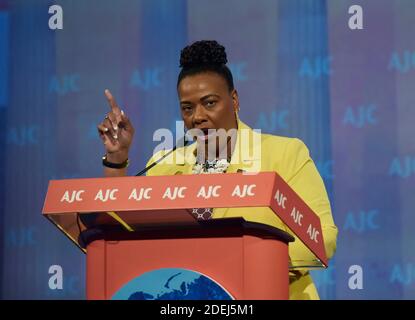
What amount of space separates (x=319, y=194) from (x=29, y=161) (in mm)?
2081

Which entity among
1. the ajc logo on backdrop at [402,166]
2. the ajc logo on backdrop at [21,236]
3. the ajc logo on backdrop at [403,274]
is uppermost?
the ajc logo on backdrop at [402,166]

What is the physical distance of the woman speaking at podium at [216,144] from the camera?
2312mm

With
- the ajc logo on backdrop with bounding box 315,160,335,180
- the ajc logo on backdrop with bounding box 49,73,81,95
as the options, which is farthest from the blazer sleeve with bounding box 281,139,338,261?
the ajc logo on backdrop with bounding box 49,73,81,95

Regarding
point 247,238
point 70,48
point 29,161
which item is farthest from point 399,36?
point 247,238

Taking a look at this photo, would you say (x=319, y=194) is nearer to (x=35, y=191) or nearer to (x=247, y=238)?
(x=247, y=238)

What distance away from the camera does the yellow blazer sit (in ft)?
7.06

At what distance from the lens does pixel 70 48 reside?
13.3 ft

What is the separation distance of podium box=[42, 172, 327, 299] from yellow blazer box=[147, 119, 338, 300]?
302mm

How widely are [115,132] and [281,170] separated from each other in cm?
44

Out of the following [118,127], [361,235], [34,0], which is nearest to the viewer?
[118,127]

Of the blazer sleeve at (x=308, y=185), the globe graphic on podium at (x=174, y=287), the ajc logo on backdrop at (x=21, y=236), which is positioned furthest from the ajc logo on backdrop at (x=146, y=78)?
→ the globe graphic on podium at (x=174, y=287)

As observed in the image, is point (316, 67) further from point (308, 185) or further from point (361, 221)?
point (308, 185)

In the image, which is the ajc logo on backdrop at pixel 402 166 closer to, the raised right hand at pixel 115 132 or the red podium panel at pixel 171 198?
the raised right hand at pixel 115 132

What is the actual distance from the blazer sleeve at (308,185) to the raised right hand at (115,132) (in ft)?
1.33
